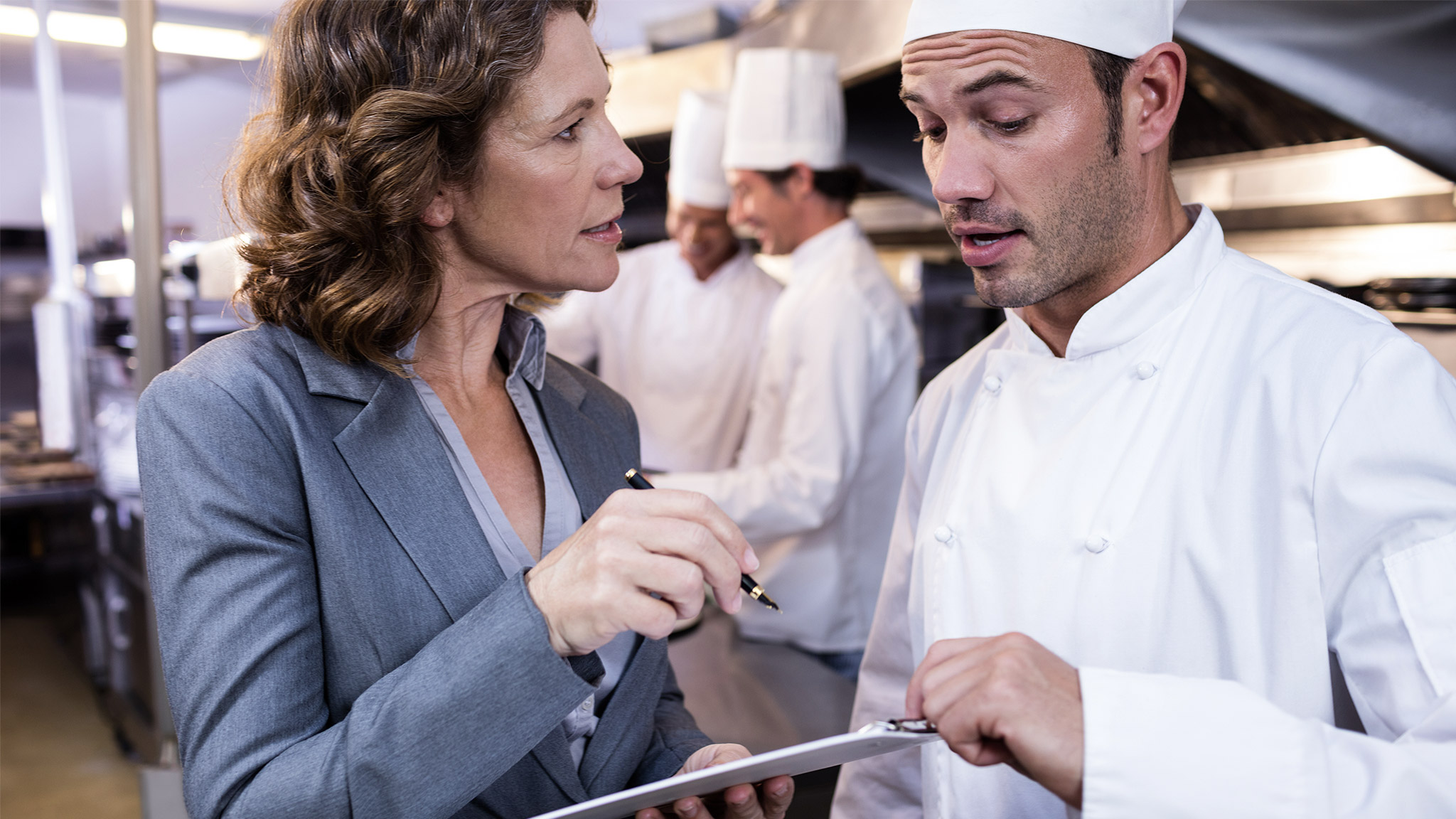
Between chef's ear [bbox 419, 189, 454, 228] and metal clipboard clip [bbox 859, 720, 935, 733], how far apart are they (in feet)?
2.23

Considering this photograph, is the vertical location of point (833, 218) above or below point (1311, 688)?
above

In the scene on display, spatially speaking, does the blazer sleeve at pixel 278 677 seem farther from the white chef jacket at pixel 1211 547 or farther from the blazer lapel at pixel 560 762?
the white chef jacket at pixel 1211 547

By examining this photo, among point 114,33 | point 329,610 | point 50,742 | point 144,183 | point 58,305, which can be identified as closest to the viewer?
point 329,610

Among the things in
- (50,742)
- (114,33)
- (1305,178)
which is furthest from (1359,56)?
(50,742)

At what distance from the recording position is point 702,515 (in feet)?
2.73

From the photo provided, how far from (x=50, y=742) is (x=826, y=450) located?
10.5ft

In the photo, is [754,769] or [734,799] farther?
[734,799]

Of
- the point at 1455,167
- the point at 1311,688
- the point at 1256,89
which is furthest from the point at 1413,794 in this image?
the point at 1256,89

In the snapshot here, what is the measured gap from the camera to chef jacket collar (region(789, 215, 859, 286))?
8.43 ft

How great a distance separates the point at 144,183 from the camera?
6.19 ft

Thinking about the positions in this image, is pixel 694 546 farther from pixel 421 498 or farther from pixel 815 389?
pixel 815 389

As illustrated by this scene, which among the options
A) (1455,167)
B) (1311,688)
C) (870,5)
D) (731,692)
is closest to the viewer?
(1311,688)

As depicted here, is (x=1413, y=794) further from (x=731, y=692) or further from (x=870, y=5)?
(x=870, y=5)

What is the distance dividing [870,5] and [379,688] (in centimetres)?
220
